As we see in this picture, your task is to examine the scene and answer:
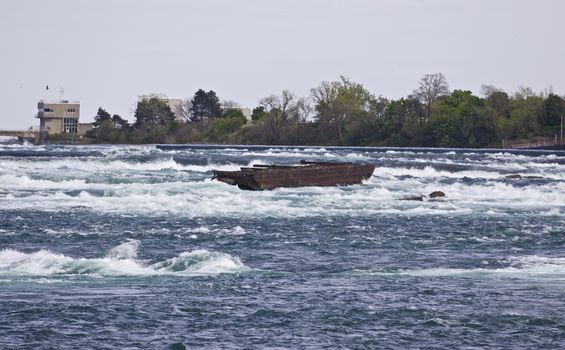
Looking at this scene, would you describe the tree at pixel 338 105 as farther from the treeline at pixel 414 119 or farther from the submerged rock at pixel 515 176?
the submerged rock at pixel 515 176

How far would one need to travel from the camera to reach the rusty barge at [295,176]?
59.0 m

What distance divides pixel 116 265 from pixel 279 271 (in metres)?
4.34

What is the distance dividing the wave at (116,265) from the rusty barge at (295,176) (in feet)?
93.6

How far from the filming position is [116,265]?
2836 centimetres

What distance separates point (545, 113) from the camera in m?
152

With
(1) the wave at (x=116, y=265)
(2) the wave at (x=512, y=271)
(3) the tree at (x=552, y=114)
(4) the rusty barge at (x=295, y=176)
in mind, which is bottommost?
(1) the wave at (x=116, y=265)

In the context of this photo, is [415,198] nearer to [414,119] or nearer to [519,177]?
[519,177]

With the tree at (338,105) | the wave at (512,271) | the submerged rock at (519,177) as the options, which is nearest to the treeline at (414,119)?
the tree at (338,105)

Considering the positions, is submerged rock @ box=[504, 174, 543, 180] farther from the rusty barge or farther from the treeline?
the treeline

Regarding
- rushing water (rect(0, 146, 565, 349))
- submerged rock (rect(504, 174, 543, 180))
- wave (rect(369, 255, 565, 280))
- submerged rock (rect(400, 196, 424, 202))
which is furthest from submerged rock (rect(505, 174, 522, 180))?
wave (rect(369, 255, 565, 280))

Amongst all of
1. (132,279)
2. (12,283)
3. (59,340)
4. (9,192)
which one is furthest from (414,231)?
(9,192)

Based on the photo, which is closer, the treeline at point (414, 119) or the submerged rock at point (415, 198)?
the submerged rock at point (415, 198)

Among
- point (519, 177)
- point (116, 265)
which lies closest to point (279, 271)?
point (116, 265)

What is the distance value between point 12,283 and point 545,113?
13464 cm
